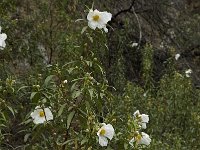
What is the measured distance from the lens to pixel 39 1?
6508 millimetres

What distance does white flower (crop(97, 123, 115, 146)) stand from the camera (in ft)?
10.6

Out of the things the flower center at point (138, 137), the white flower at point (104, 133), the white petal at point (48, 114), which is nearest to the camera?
the white flower at point (104, 133)

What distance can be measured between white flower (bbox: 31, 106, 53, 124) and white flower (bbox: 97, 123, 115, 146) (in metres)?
0.38

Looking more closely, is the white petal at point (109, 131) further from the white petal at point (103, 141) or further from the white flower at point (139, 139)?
the white flower at point (139, 139)

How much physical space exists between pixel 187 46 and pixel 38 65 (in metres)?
3.91

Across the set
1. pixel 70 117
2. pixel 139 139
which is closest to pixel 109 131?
pixel 70 117

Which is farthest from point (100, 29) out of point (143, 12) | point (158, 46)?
point (158, 46)

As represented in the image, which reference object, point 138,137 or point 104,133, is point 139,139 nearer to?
point 138,137

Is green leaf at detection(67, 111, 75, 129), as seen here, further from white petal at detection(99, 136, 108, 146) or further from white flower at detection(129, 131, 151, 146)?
white flower at detection(129, 131, 151, 146)

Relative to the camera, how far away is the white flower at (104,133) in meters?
3.22

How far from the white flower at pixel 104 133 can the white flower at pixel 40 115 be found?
38 cm

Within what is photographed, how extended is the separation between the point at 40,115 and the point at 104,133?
0.45 m

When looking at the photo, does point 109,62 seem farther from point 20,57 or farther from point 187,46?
point 187,46

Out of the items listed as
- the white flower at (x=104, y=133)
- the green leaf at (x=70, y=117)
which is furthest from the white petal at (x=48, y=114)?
the white flower at (x=104, y=133)
